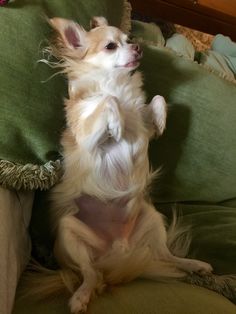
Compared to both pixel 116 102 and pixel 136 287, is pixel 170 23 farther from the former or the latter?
pixel 136 287

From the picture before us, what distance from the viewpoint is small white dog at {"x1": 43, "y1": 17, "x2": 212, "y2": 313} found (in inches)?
41.0

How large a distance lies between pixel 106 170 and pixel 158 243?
0.26 meters

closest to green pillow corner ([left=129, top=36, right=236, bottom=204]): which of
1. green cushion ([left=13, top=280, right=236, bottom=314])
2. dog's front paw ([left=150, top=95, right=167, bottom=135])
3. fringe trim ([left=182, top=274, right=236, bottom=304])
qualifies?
dog's front paw ([left=150, top=95, right=167, bottom=135])

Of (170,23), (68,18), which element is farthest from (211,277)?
(170,23)

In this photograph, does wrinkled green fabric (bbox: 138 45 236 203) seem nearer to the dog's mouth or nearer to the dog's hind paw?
the dog's mouth

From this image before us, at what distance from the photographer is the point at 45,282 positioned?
924 mm

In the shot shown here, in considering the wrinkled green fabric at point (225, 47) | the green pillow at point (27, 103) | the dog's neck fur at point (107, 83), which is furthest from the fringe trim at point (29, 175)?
the wrinkled green fabric at point (225, 47)

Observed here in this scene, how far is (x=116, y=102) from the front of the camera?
1082 mm

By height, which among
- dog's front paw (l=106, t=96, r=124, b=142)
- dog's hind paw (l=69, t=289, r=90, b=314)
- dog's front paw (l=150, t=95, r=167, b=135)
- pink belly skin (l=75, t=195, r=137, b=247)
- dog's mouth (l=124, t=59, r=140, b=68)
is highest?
dog's mouth (l=124, t=59, r=140, b=68)

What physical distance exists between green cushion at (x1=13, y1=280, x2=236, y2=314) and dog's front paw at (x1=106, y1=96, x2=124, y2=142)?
0.39 metres

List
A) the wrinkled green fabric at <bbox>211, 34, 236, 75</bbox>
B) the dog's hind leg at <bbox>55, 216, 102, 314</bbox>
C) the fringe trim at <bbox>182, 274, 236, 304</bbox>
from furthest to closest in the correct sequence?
1. the wrinkled green fabric at <bbox>211, 34, 236, 75</bbox>
2. the fringe trim at <bbox>182, 274, 236, 304</bbox>
3. the dog's hind leg at <bbox>55, 216, 102, 314</bbox>

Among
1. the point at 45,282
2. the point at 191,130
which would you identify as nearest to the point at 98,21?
the point at 191,130

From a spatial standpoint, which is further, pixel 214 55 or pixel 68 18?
pixel 214 55

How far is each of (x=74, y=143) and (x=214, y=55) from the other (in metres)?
0.88
